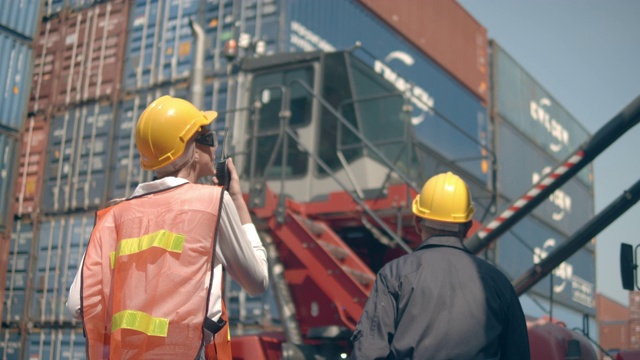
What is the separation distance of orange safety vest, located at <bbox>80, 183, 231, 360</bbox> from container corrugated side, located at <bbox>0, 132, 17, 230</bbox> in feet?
32.0

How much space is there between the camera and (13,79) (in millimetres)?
11805

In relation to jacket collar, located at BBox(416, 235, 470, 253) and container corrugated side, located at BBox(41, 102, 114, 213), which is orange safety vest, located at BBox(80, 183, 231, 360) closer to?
jacket collar, located at BBox(416, 235, 470, 253)

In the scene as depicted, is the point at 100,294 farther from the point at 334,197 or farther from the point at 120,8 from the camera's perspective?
the point at 120,8

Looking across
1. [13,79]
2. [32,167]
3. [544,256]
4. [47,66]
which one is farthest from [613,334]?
[13,79]

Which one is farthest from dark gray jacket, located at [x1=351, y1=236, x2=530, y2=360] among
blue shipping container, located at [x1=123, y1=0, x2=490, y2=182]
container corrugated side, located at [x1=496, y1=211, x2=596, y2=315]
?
container corrugated side, located at [x1=496, y1=211, x2=596, y2=315]

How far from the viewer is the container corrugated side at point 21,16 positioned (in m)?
11.8

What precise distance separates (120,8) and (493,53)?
10.9 m

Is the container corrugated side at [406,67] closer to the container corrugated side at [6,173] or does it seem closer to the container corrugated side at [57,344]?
the container corrugated side at [6,173]

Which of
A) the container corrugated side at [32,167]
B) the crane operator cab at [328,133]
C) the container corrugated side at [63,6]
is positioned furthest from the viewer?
the container corrugated side at [63,6]

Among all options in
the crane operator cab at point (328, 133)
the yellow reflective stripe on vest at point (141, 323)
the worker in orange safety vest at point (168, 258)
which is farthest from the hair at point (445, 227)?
the crane operator cab at point (328, 133)

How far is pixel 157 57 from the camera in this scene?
12.0 m

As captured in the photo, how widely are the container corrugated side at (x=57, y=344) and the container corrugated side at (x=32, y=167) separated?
2082mm

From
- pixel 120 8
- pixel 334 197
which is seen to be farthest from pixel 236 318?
pixel 120 8

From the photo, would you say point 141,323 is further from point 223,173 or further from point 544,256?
point 544,256
